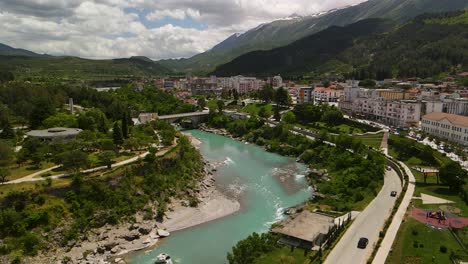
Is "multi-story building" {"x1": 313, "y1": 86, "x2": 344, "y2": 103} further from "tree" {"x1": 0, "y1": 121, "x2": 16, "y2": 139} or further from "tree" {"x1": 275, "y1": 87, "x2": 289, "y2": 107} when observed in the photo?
"tree" {"x1": 0, "y1": 121, "x2": 16, "y2": 139}

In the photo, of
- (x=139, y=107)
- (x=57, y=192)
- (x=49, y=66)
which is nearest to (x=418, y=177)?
(x=57, y=192)

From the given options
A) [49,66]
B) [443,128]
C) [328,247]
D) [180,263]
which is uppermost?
[49,66]

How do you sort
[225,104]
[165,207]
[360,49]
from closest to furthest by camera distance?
[165,207]
[225,104]
[360,49]

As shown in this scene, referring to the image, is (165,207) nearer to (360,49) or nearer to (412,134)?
(412,134)

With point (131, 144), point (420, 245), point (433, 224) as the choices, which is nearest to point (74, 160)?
point (131, 144)

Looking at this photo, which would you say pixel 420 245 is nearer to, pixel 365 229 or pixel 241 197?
pixel 365 229

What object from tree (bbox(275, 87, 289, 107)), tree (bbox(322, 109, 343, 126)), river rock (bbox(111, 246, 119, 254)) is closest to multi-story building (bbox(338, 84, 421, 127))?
tree (bbox(322, 109, 343, 126))
